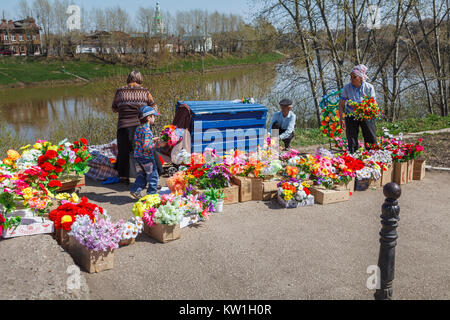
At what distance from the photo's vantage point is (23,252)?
3.72m

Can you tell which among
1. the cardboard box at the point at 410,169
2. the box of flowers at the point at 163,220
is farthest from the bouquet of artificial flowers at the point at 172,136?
the cardboard box at the point at 410,169

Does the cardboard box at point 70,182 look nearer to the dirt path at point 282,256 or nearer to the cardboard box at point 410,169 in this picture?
the dirt path at point 282,256

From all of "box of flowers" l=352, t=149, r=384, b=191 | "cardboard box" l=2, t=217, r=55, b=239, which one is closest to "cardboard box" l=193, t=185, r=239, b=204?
"box of flowers" l=352, t=149, r=384, b=191

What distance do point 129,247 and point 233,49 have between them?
57.0 metres

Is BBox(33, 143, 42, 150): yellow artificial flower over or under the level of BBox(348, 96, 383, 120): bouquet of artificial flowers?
under

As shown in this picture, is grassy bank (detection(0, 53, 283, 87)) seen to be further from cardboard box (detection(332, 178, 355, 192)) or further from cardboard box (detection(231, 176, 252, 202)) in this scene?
cardboard box (detection(231, 176, 252, 202))

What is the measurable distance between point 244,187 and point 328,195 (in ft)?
3.69

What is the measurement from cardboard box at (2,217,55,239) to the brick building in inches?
2442

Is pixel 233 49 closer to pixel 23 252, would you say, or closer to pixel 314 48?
pixel 314 48

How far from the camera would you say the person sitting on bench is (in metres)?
7.81

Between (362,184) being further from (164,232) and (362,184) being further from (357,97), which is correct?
(164,232)

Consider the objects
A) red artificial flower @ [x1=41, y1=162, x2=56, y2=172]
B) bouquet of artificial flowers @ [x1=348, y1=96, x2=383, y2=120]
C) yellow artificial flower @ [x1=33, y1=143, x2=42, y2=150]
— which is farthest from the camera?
bouquet of artificial flowers @ [x1=348, y1=96, x2=383, y2=120]

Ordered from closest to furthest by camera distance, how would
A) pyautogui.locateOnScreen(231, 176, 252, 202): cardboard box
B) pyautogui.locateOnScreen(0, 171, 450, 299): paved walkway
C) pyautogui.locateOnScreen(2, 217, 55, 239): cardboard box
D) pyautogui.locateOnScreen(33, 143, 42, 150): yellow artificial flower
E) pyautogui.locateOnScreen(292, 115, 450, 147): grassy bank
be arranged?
pyautogui.locateOnScreen(0, 171, 450, 299): paved walkway < pyautogui.locateOnScreen(2, 217, 55, 239): cardboard box < pyautogui.locateOnScreen(33, 143, 42, 150): yellow artificial flower < pyautogui.locateOnScreen(231, 176, 252, 202): cardboard box < pyautogui.locateOnScreen(292, 115, 450, 147): grassy bank
